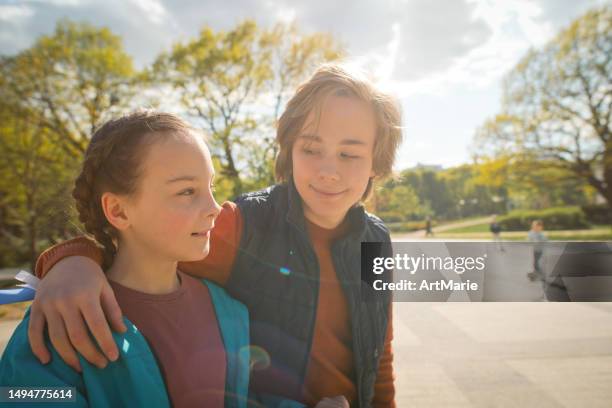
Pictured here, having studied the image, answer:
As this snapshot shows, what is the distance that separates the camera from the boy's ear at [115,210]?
1.31m

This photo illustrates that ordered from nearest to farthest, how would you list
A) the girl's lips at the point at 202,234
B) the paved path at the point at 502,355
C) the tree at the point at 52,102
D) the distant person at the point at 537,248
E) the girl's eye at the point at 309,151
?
1. the girl's lips at the point at 202,234
2. the girl's eye at the point at 309,151
3. the paved path at the point at 502,355
4. the distant person at the point at 537,248
5. the tree at the point at 52,102

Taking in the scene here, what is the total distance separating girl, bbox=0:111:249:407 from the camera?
4.00 ft

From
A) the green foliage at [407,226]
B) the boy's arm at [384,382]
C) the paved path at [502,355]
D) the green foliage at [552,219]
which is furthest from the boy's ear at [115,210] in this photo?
the green foliage at [552,219]

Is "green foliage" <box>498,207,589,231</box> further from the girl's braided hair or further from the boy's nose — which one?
the girl's braided hair

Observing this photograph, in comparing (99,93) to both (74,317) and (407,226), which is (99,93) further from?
(407,226)

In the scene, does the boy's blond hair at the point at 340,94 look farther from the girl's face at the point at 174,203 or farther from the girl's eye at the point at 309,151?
the girl's face at the point at 174,203

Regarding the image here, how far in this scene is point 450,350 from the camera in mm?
4969

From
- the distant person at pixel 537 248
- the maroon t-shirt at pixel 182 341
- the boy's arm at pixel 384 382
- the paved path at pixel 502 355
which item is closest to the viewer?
the maroon t-shirt at pixel 182 341

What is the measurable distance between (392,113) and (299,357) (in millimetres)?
1124

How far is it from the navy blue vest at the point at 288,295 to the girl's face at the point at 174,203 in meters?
0.26

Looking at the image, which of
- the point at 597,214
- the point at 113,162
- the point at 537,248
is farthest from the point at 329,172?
the point at 597,214

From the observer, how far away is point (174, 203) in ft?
4.13

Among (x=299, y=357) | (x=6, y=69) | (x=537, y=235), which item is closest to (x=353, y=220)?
(x=299, y=357)

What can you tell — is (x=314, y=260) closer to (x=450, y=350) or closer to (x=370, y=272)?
(x=370, y=272)
